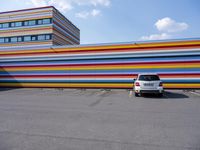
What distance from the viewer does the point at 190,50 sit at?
634 inches

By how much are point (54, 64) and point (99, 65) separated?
5042mm

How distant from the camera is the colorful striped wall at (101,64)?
16172mm


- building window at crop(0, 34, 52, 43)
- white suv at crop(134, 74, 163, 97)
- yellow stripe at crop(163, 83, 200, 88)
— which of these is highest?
building window at crop(0, 34, 52, 43)

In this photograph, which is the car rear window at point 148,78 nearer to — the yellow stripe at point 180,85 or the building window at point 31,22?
the yellow stripe at point 180,85

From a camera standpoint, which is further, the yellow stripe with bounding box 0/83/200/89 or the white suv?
the yellow stripe with bounding box 0/83/200/89

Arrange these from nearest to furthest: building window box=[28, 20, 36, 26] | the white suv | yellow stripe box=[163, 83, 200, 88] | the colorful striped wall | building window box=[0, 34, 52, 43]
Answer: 1. the white suv
2. yellow stripe box=[163, 83, 200, 88]
3. the colorful striped wall
4. building window box=[0, 34, 52, 43]
5. building window box=[28, 20, 36, 26]

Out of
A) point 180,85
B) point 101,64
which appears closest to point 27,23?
point 101,64

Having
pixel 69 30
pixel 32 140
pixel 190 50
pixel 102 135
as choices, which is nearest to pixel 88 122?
pixel 102 135

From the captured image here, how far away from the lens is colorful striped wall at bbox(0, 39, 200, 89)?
1617cm

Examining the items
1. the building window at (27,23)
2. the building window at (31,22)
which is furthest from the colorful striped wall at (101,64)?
the building window at (31,22)

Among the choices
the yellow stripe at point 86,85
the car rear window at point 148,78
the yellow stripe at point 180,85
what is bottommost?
the yellow stripe at point 86,85

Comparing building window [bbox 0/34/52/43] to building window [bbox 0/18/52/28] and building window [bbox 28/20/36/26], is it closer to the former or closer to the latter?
building window [bbox 28/20/36/26]

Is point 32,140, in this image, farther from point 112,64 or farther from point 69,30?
point 69,30

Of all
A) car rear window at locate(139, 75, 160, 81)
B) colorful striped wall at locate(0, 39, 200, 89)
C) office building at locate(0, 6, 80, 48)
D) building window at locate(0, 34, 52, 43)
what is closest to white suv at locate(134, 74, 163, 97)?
car rear window at locate(139, 75, 160, 81)
